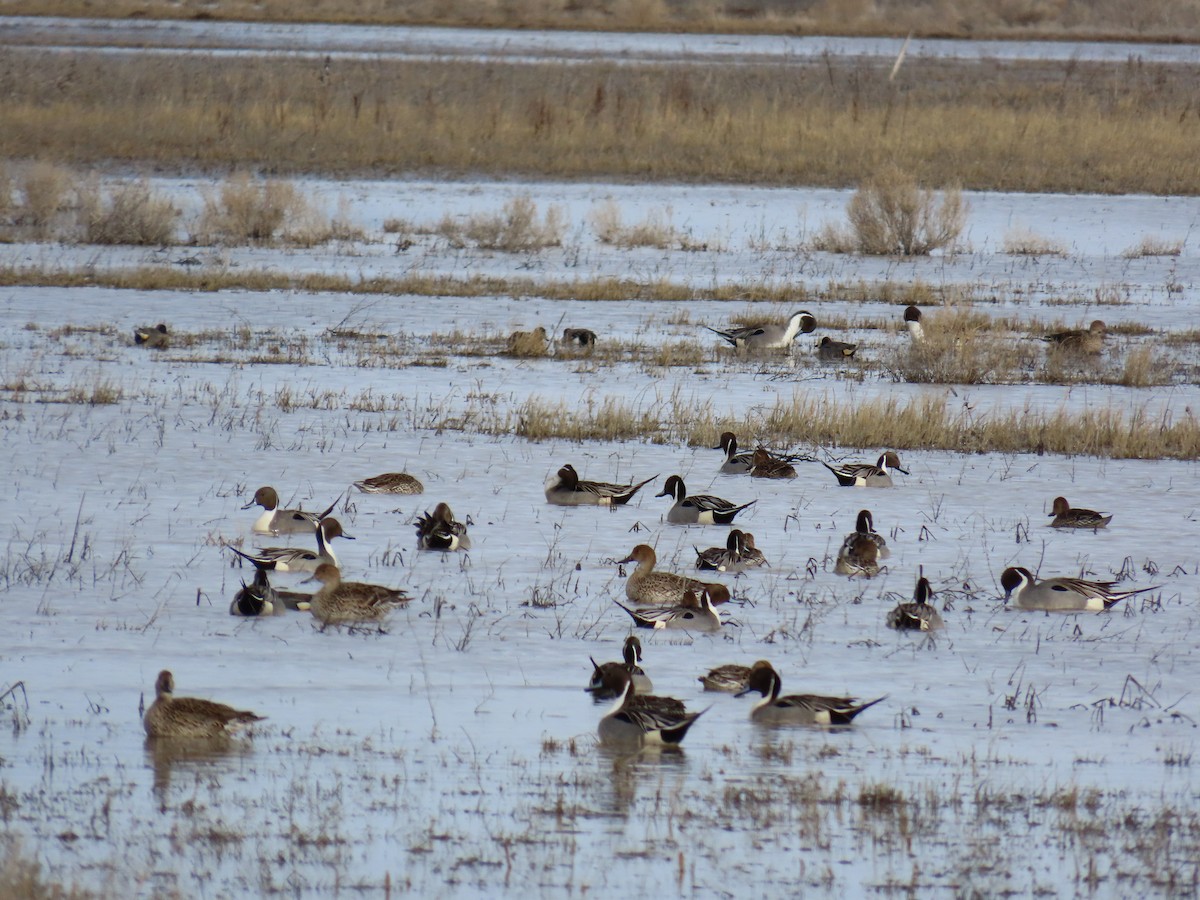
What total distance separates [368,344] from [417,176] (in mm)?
13413

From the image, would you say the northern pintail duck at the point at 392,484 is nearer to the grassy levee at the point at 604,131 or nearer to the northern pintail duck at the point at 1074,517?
the northern pintail duck at the point at 1074,517

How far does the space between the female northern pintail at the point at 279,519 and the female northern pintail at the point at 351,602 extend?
1517 mm

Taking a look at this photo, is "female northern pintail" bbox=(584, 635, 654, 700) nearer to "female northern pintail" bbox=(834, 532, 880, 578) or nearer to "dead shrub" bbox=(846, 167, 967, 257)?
"female northern pintail" bbox=(834, 532, 880, 578)

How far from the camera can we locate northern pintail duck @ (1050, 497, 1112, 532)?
1071cm

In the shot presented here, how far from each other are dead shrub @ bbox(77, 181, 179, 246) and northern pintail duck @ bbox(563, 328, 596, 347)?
904 cm

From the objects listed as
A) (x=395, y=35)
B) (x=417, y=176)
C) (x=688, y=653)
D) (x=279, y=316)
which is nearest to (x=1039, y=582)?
(x=688, y=653)

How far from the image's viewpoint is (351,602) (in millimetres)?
8492

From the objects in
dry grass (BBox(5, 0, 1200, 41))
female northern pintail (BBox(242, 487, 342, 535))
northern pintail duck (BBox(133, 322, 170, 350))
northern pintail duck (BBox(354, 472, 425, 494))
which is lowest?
female northern pintail (BBox(242, 487, 342, 535))

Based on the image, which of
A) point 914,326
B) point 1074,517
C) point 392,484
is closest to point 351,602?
point 392,484

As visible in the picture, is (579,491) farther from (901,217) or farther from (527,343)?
(901,217)

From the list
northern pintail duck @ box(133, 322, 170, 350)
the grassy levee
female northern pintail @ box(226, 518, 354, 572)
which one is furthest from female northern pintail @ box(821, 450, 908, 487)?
the grassy levee

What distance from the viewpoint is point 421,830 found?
19.6 ft

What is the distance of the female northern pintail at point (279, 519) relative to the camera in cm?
1022

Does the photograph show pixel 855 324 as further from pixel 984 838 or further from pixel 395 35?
pixel 395 35
